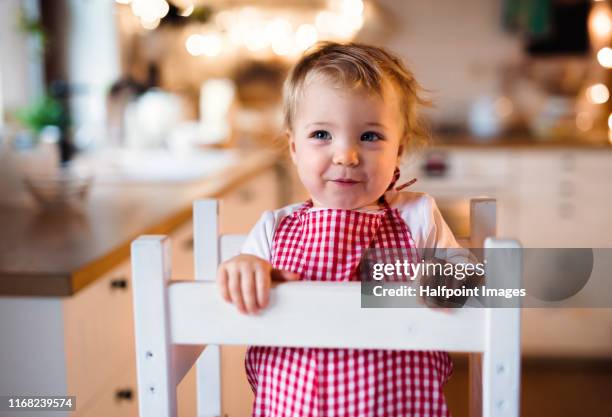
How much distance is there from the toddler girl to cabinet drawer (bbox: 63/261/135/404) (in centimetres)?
31

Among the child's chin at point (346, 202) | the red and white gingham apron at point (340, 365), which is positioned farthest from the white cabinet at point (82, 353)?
the child's chin at point (346, 202)

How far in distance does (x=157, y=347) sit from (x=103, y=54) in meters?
2.46

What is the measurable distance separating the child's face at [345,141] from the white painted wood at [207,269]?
0.18 m

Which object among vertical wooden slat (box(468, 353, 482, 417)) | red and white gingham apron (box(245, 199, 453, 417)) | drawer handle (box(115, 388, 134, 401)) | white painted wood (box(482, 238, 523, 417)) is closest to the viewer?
white painted wood (box(482, 238, 523, 417))

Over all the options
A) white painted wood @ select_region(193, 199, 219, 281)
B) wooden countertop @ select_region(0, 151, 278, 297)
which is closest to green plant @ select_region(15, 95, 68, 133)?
wooden countertop @ select_region(0, 151, 278, 297)

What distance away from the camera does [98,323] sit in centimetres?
109

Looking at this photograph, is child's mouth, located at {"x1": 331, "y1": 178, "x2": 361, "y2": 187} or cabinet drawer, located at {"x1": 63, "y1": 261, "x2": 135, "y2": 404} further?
cabinet drawer, located at {"x1": 63, "y1": 261, "x2": 135, "y2": 404}

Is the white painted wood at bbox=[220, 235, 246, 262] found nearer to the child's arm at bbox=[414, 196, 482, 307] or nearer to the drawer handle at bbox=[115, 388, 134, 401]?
the child's arm at bbox=[414, 196, 482, 307]

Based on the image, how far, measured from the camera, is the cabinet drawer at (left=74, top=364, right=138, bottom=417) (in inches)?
42.2

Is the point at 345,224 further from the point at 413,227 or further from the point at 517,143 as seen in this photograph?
the point at 517,143

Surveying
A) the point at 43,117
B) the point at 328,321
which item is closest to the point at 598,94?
the point at 43,117

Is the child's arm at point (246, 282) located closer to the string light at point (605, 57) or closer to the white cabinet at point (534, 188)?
the white cabinet at point (534, 188)

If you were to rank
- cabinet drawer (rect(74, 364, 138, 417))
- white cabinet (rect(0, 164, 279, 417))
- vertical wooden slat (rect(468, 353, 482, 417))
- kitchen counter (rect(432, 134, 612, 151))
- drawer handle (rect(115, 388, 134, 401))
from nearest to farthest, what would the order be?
vertical wooden slat (rect(468, 353, 482, 417))
white cabinet (rect(0, 164, 279, 417))
cabinet drawer (rect(74, 364, 138, 417))
drawer handle (rect(115, 388, 134, 401))
kitchen counter (rect(432, 134, 612, 151))

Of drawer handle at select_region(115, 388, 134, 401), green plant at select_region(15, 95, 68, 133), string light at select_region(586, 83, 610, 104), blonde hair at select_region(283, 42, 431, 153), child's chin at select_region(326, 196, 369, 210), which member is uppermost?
string light at select_region(586, 83, 610, 104)
